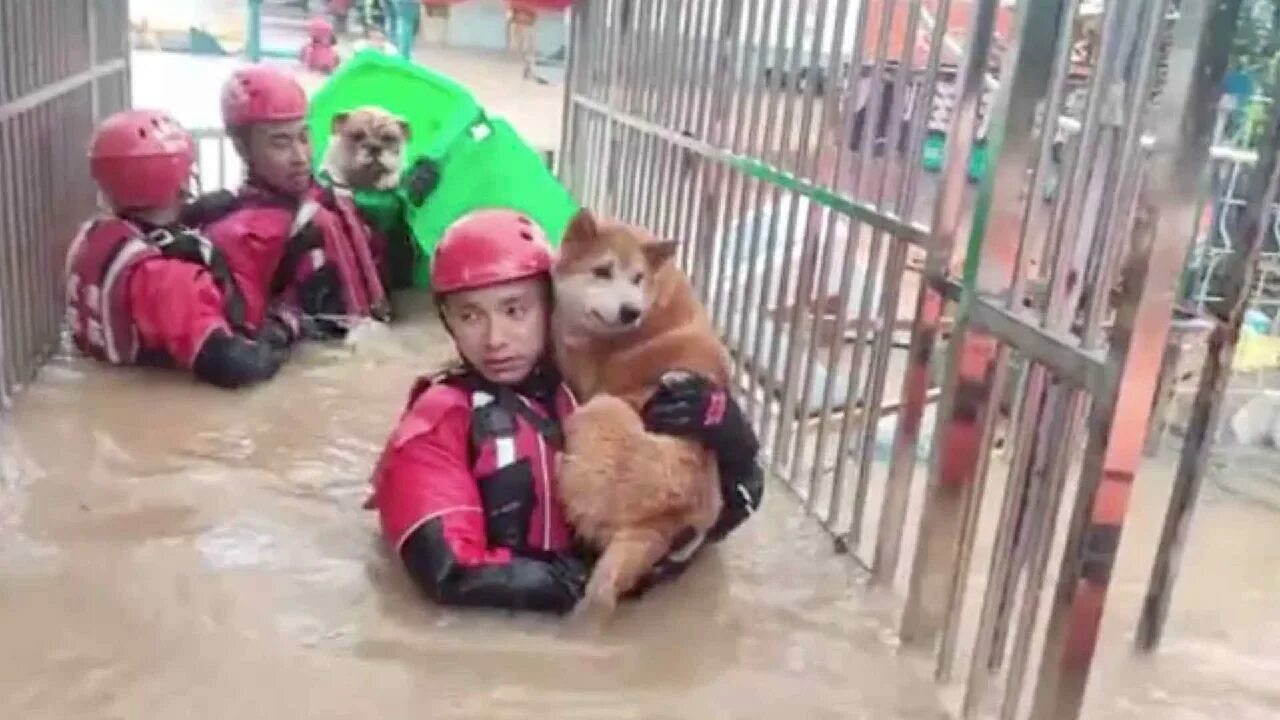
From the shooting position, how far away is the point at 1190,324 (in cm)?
280

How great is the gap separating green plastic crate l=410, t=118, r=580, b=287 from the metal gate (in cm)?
62

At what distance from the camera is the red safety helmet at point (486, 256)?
2461mm

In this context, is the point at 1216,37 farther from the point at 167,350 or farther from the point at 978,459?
the point at 167,350

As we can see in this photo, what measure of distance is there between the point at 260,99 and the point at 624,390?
1.73m

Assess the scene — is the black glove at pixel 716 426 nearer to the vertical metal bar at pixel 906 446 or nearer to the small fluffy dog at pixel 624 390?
the small fluffy dog at pixel 624 390

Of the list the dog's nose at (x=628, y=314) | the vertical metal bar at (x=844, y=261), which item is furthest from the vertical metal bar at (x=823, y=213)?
the dog's nose at (x=628, y=314)

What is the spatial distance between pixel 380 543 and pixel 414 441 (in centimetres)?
30

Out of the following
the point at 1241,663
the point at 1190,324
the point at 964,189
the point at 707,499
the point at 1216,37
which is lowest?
the point at 1241,663

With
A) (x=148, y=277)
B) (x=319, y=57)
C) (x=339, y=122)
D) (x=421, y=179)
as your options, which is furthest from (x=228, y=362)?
(x=319, y=57)

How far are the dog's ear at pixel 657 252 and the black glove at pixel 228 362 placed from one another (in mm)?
1326

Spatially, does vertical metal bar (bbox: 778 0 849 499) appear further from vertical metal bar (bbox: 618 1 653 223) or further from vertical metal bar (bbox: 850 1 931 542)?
vertical metal bar (bbox: 618 1 653 223)

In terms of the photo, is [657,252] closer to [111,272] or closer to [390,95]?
[111,272]

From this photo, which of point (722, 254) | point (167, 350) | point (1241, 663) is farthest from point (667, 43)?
point (1241, 663)

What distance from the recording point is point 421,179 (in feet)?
14.1
